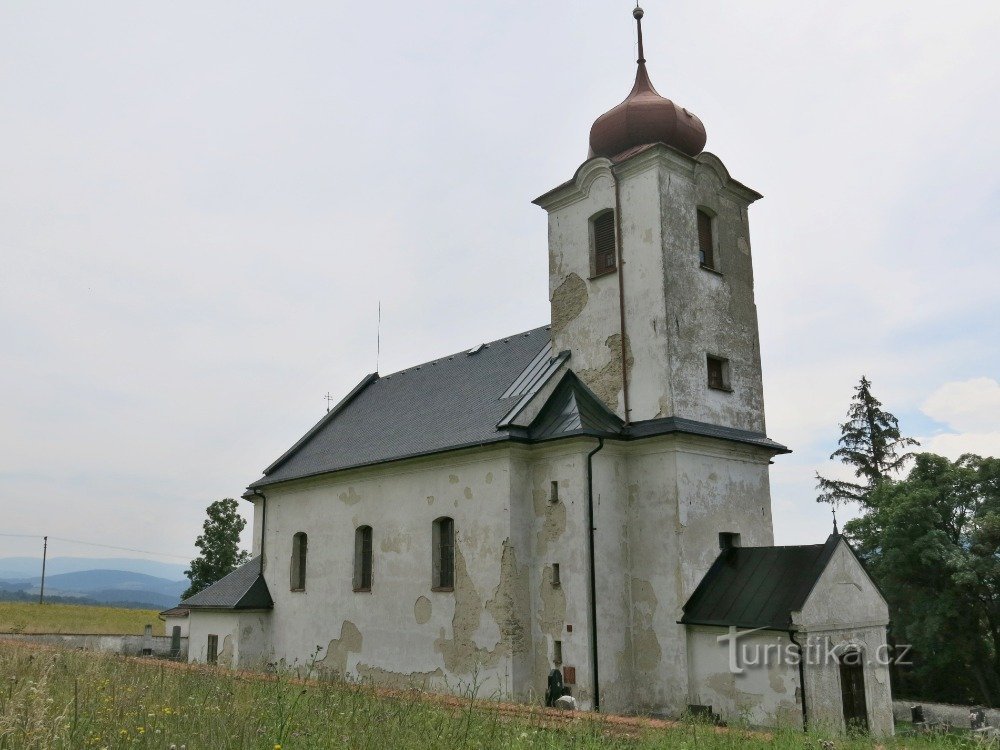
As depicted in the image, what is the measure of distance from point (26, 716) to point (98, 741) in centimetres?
68

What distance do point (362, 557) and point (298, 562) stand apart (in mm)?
3352

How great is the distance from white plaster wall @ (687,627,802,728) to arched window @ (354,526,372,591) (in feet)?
29.3

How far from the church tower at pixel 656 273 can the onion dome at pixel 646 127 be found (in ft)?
0.09

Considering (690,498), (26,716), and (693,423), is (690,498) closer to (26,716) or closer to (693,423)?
(693,423)

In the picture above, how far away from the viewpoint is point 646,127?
64.4ft

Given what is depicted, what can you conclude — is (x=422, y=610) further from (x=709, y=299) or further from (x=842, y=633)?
(x=709, y=299)

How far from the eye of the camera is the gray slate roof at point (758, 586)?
1488 cm

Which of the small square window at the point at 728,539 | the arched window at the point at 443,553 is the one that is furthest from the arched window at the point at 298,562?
the small square window at the point at 728,539

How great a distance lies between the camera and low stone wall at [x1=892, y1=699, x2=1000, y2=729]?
2836 centimetres

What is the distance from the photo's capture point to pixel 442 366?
25.1 meters

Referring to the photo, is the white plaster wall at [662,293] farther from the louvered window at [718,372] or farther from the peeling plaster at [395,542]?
the peeling plaster at [395,542]

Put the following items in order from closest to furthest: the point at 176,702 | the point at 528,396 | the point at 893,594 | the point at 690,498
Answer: the point at 176,702, the point at 690,498, the point at 528,396, the point at 893,594

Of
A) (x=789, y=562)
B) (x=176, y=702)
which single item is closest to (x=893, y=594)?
(x=789, y=562)

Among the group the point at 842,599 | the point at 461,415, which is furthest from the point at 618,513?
the point at 461,415
